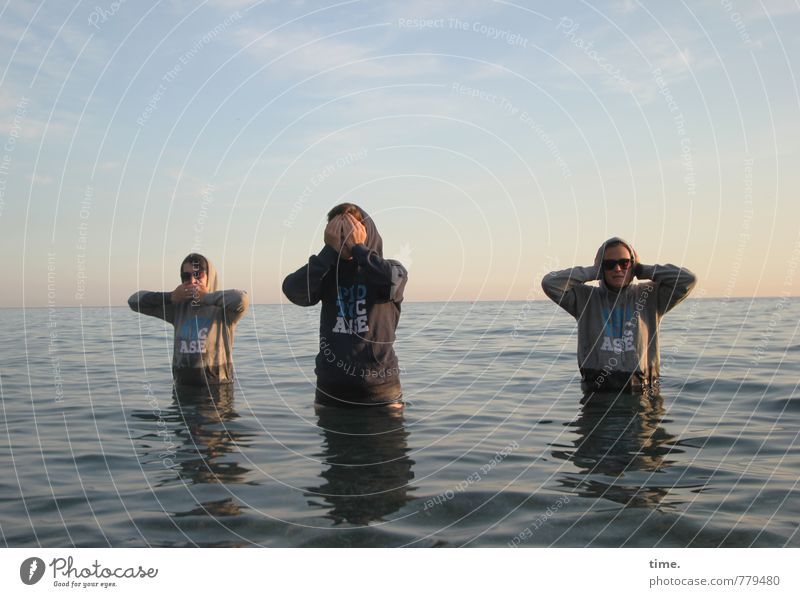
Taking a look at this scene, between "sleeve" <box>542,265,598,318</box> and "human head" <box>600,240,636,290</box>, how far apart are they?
24 centimetres

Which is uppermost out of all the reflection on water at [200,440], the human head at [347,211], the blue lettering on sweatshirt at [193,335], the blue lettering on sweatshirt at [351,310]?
the human head at [347,211]

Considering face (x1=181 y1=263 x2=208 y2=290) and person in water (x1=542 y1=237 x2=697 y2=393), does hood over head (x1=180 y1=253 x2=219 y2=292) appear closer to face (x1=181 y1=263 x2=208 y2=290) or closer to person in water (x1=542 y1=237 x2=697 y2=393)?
face (x1=181 y1=263 x2=208 y2=290)

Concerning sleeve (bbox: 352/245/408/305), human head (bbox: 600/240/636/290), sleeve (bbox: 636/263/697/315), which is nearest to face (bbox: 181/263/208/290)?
sleeve (bbox: 352/245/408/305)

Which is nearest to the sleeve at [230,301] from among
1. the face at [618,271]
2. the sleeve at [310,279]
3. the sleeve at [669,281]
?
the sleeve at [310,279]

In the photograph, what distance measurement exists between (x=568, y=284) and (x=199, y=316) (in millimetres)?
5177

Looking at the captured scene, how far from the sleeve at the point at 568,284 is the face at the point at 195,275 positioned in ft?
15.8

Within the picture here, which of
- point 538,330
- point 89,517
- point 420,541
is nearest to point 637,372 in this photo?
point 420,541

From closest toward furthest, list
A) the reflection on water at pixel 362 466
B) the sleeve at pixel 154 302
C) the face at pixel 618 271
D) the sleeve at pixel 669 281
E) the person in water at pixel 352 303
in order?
the reflection on water at pixel 362 466
the person in water at pixel 352 303
the sleeve at pixel 669 281
the face at pixel 618 271
the sleeve at pixel 154 302

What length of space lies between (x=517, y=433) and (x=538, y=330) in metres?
16.2

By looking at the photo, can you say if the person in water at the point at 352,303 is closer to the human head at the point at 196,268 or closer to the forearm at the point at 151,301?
the human head at the point at 196,268

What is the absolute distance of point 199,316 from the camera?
10859mm

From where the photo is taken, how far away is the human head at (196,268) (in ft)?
35.6

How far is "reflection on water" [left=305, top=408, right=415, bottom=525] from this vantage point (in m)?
5.61

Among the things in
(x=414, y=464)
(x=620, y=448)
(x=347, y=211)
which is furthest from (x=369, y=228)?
(x=620, y=448)
